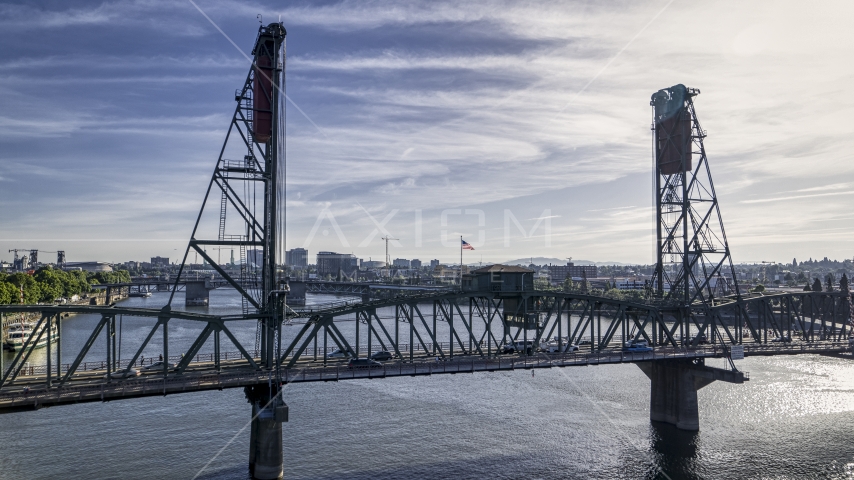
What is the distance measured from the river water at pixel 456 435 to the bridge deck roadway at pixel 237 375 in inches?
297

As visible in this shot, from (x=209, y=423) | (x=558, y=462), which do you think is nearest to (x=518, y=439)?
(x=558, y=462)

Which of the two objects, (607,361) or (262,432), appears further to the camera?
(607,361)

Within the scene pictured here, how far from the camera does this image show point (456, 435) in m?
54.5

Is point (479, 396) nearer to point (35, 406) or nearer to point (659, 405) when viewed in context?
point (659, 405)

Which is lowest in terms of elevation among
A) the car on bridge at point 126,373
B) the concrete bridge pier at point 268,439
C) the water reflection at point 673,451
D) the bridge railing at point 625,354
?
the water reflection at point 673,451

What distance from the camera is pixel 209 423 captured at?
57.1 m

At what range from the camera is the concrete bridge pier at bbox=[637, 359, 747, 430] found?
2247 inches

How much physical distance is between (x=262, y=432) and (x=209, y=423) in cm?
1864

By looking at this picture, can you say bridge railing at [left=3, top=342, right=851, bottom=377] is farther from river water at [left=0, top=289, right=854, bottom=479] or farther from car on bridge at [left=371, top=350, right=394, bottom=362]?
river water at [left=0, top=289, right=854, bottom=479]

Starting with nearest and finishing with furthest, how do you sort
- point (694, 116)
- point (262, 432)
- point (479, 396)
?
point (262, 432) < point (694, 116) < point (479, 396)

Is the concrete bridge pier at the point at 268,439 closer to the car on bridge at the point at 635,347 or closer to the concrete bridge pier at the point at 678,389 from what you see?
the car on bridge at the point at 635,347

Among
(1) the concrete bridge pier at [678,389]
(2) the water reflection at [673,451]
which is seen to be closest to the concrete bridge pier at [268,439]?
(2) the water reflection at [673,451]

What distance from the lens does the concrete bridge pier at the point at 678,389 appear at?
57.1 meters

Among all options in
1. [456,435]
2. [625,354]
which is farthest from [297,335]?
[625,354]
